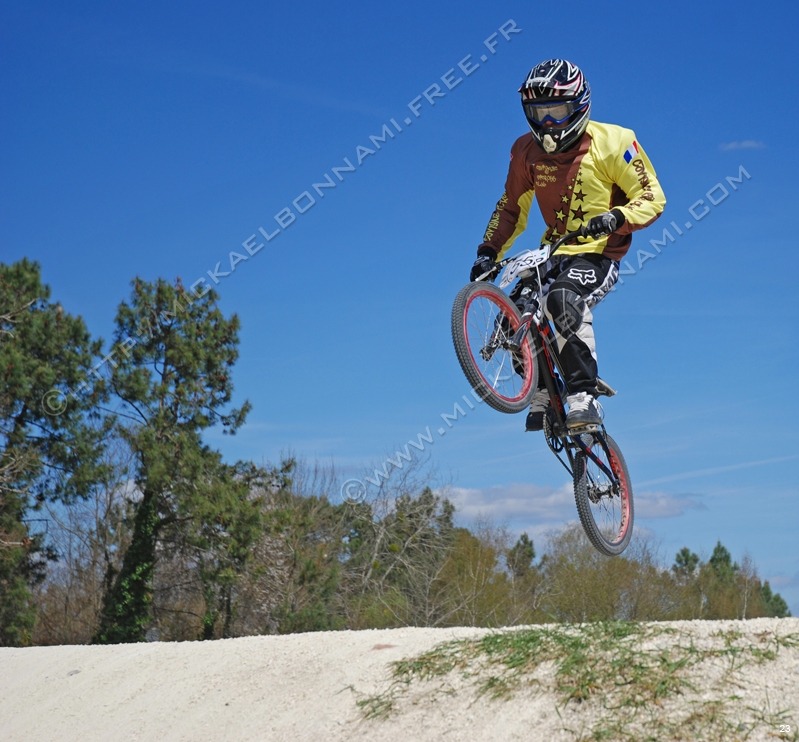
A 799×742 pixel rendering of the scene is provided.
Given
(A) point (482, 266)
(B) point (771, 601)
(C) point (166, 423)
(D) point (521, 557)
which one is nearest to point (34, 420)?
(C) point (166, 423)

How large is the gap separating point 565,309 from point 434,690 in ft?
10.6

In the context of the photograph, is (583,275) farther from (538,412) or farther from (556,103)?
(556,103)

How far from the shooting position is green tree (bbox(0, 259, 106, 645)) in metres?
27.1

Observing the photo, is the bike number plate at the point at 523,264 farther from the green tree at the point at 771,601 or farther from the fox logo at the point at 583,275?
the green tree at the point at 771,601

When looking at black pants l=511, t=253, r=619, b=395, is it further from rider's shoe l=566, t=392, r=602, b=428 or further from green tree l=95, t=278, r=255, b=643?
green tree l=95, t=278, r=255, b=643

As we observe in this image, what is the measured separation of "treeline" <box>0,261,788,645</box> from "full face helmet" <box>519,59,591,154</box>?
64.7 ft

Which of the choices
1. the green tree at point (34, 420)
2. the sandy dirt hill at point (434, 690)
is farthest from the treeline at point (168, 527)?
the sandy dirt hill at point (434, 690)

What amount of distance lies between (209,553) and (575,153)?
995 inches

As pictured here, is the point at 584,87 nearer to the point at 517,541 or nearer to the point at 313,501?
the point at 313,501

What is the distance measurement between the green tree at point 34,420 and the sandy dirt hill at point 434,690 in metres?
20.0

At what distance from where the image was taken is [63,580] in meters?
37.9

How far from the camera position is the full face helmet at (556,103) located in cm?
693

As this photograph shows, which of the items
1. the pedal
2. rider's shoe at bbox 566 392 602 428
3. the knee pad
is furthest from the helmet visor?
the pedal

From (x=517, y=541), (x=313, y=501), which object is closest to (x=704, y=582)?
(x=517, y=541)
